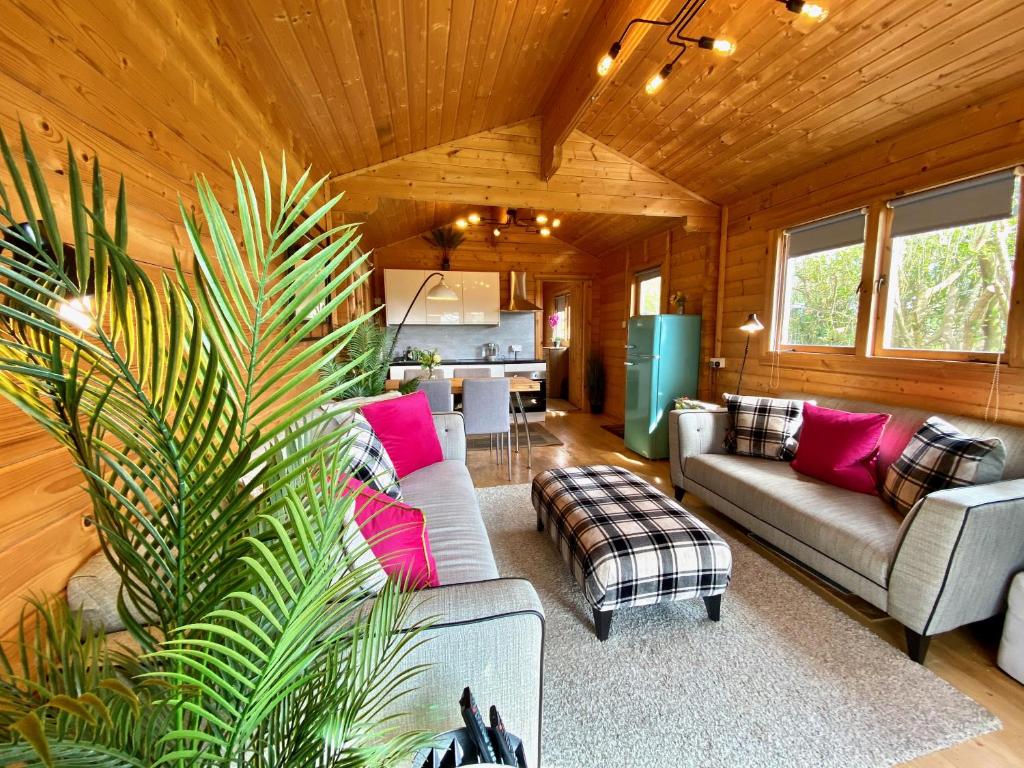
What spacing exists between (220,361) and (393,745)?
1.80 feet

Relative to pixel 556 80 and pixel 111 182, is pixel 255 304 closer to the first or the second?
pixel 111 182

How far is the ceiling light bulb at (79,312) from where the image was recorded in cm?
39

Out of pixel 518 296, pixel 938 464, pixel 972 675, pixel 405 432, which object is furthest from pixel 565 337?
pixel 972 675

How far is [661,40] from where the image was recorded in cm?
245

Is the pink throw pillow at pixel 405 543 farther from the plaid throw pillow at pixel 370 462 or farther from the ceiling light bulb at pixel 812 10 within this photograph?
the ceiling light bulb at pixel 812 10

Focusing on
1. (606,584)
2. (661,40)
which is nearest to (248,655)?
(606,584)

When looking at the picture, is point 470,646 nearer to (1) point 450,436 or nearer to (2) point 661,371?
(1) point 450,436

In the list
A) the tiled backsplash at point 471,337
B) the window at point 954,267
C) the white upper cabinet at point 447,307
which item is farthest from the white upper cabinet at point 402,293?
the window at point 954,267

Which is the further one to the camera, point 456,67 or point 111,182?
point 456,67

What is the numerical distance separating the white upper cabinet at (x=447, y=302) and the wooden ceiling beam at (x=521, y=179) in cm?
203

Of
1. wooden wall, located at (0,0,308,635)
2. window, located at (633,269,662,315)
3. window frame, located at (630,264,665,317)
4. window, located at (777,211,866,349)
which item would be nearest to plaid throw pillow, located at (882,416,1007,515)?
window, located at (777,211,866,349)

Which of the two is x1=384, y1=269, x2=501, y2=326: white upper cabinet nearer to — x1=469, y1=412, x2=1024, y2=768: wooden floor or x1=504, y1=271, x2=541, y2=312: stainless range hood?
x1=504, y1=271, x2=541, y2=312: stainless range hood

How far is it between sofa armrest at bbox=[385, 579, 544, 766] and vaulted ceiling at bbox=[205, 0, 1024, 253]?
7.01 ft

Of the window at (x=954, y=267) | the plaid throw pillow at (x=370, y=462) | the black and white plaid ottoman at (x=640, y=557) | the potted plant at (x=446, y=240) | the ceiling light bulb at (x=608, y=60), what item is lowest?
the black and white plaid ottoman at (x=640, y=557)
